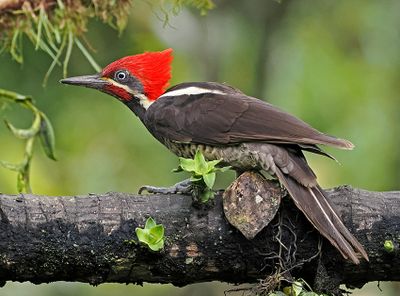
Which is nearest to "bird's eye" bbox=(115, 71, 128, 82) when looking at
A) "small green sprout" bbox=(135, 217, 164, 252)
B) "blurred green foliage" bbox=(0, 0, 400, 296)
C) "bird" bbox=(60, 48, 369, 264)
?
"bird" bbox=(60, 48, 369, 264)

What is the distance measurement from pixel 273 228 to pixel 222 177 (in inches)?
140

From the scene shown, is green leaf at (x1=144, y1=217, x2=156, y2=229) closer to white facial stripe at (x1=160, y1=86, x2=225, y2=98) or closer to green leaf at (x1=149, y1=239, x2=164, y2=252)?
green leaf at (x1=149, y1=239, x2=164, y2=252)

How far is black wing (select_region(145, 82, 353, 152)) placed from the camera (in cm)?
423

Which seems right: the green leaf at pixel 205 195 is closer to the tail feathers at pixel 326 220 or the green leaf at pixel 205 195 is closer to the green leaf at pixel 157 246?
the green leaf at pixel 157 246

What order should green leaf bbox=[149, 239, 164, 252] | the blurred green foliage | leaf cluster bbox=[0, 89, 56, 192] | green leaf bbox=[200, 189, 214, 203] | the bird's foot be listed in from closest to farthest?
green leaf bbox=[149, 239, 164, 252], green leaf bbox=[200, 189, 214, 203], the bird's foot, leaf cluster bbox=[0, 89, 56, 192], the blurred green foliage

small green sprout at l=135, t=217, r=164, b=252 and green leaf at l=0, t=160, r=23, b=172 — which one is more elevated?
small green sprout at l=135, t=217, r=164, b=252

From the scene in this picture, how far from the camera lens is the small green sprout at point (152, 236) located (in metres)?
3.71

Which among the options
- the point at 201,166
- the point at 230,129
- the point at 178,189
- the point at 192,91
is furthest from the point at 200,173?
the point at 192,91

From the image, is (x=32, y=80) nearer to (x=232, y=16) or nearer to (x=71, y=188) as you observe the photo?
(x=71, y=188)

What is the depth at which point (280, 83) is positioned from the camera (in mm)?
7828

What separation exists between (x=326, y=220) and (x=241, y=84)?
13.9ft

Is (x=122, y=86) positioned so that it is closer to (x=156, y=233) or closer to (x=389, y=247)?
(x=156, y=233)

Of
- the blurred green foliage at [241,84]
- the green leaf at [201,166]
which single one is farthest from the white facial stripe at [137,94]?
the blurred green foliage at [241,84]

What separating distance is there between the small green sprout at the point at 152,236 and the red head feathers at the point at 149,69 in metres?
1.39
